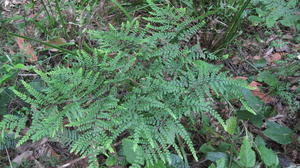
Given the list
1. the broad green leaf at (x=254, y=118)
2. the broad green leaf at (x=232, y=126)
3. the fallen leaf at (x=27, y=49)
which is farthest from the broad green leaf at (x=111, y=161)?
the fallen leaf at (x=27, y=49)

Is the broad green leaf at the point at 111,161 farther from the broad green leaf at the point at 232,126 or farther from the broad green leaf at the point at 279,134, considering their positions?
the broad green leaf at the point at 279,134

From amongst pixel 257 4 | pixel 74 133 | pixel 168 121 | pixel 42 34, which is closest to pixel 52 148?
pixel 74 133

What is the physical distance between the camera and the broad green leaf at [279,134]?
5.73 feet

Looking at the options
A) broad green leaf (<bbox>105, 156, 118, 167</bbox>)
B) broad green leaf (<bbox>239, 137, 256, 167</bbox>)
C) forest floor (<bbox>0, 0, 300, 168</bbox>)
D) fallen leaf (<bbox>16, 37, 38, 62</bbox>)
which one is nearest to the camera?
broad green leaf (<bbox>239, 137, 256, 167</bbox>)

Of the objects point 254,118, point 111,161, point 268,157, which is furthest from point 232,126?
point 111,161

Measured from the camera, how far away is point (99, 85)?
68.1 inches

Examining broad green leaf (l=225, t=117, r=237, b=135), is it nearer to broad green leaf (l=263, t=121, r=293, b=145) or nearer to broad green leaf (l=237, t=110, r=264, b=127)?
broad green leaf (l=237, t=110, r=264, b=127)

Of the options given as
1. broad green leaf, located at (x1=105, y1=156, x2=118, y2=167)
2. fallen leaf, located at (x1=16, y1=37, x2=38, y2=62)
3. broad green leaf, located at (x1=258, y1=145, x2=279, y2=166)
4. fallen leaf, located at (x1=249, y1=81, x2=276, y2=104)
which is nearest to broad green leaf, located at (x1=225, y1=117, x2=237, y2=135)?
broad green leaf, located at (x1=258, y1=145, x2=279, y2=166)

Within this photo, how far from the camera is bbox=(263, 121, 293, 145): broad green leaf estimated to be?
175cm

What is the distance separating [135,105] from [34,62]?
127 cm

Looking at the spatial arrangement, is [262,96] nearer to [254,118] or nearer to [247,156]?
[254,118]

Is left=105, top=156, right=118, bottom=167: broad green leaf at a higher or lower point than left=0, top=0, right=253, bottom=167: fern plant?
lower

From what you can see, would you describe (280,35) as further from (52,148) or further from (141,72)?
(52,148)

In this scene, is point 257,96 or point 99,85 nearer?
point 99,85
